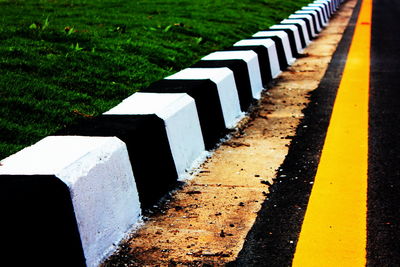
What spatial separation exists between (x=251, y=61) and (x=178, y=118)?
2.12 meters

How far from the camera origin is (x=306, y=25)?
32.8ft

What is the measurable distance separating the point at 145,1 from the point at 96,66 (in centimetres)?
638

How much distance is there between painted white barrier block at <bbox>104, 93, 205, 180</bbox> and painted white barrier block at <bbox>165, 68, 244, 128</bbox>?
598mm

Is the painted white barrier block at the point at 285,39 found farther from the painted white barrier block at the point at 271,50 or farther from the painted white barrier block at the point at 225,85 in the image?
the painted white barrier block at the point at 225,85

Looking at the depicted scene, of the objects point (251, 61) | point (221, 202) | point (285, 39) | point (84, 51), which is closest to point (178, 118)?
point (221, 202)

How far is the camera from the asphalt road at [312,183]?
96.3 inches

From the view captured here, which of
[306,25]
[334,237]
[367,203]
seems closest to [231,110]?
[367,203]

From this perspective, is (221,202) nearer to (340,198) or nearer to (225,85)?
(340,198)

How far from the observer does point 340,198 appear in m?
2.98

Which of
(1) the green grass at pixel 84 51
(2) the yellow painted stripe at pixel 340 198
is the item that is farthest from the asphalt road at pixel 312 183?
(1) the green grass at pixel 84 51

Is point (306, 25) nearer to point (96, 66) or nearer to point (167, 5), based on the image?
point (167, 5)

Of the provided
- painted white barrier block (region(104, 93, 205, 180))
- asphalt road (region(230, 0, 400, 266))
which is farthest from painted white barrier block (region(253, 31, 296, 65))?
painted white barrier block (region(104, 93, 205, 180))

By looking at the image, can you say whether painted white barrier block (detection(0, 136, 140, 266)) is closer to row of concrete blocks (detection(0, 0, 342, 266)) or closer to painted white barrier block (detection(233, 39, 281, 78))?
row of concrete blocks (detection(0, 0, 342, 266))

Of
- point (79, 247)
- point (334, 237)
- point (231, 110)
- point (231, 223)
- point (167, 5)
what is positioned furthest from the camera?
point (167, 5)
